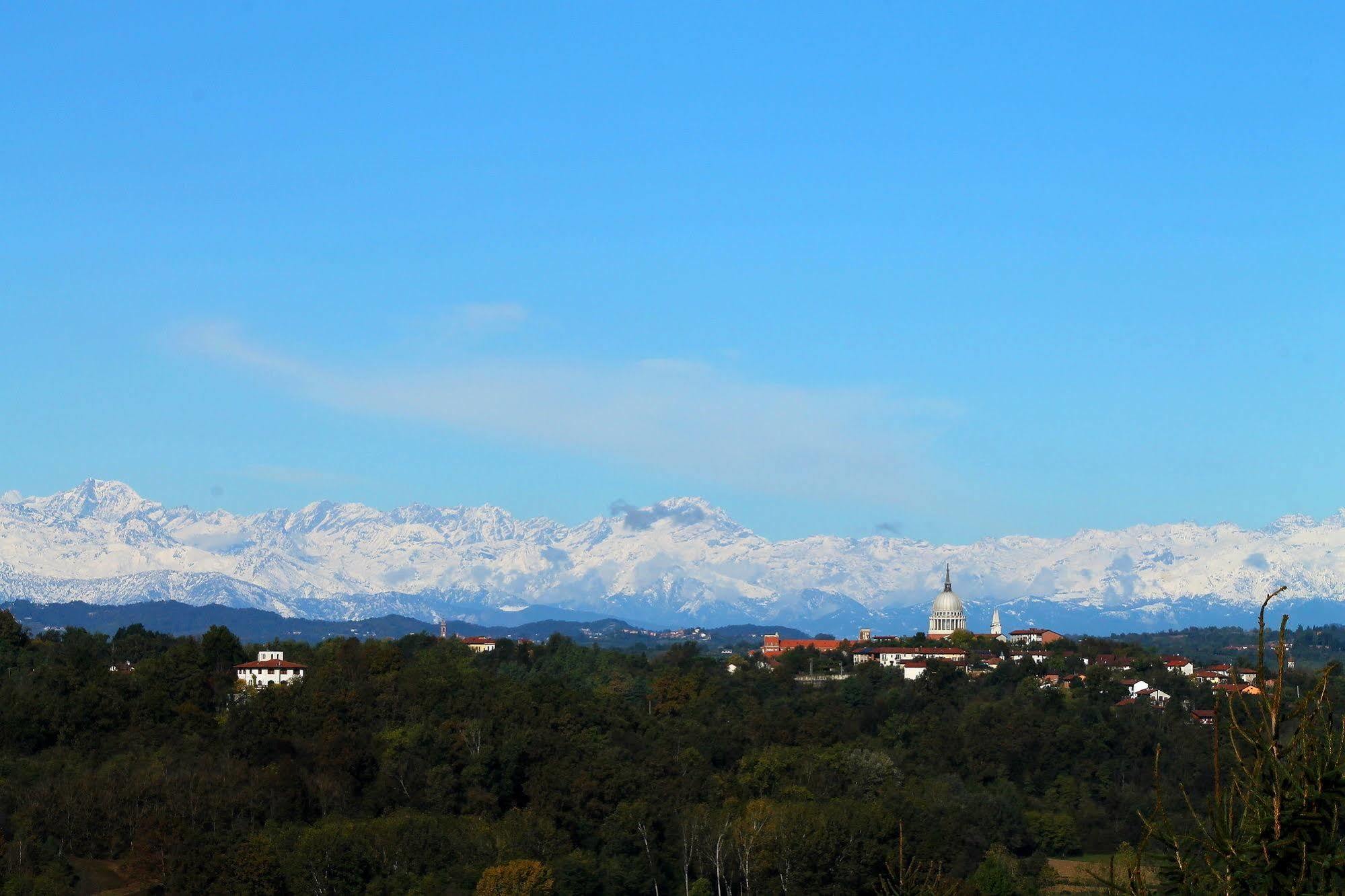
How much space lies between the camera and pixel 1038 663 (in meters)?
91.2

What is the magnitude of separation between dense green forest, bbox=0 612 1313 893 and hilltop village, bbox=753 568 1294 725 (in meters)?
3.39

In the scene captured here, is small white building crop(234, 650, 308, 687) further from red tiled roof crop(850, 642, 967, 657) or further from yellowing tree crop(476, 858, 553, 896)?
red tiled roof crop(850, 642, 967, 657)

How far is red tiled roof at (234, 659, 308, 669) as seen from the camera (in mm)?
74188

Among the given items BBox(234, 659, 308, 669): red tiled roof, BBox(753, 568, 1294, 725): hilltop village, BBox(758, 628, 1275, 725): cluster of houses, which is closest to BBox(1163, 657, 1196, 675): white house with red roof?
BBox(758, 628, 1275, 725): cluster of houses

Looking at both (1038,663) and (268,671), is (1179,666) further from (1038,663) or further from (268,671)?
(268,671)

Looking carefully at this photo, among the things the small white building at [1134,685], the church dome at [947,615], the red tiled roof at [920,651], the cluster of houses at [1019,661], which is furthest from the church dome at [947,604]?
the small white building at [1134,685]

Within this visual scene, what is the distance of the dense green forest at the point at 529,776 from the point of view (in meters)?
46.1

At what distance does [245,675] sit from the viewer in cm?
7438

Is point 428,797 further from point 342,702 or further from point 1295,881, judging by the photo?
point 1295,881

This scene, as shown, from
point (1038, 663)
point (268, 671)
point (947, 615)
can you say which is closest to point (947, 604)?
point (947, 615)

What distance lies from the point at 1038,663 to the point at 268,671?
4205 centimetres

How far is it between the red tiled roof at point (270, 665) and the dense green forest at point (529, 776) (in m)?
0.82

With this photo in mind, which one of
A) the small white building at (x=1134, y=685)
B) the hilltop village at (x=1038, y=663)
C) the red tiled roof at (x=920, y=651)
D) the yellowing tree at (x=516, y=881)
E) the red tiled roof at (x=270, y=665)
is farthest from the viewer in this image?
the red tiled roof at (x=920, y=651)

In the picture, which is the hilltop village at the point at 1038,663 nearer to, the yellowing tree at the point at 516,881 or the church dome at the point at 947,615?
the church dome at the point at 947,615
